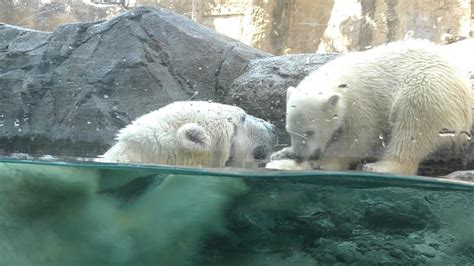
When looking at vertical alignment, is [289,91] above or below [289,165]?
above

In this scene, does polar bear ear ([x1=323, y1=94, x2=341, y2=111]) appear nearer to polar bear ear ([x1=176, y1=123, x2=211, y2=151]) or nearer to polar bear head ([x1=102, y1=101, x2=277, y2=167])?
polar bear head ([x1=102, y1=101, x2=277, y2=167])

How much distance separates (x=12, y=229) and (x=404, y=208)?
1.44m

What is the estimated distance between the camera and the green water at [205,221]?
8.75 ft

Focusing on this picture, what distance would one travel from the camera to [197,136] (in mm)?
3566

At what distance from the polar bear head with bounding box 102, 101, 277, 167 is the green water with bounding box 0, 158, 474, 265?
647 mm

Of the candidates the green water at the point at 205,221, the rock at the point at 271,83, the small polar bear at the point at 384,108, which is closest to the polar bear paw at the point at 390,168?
the small polar bear at the point at 384,108

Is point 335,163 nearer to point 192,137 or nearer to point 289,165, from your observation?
point 289,165

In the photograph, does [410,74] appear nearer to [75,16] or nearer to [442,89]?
[442,89]

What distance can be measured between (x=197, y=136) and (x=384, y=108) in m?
0.92

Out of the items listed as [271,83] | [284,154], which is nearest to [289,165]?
[284,154]

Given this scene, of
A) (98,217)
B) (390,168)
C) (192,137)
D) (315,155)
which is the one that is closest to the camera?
(98,217)

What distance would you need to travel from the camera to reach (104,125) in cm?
377

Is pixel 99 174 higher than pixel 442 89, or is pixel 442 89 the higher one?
pixel 442 89

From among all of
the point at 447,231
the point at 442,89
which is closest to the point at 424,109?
the point at 442,89
